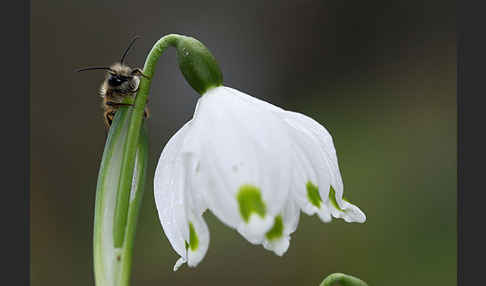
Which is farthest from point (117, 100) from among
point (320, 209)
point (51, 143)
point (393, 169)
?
point (51, 143)

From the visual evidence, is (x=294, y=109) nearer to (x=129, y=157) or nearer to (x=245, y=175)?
(x=129, y=157)

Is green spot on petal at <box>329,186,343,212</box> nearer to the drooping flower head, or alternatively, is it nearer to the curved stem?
the drooping flower head

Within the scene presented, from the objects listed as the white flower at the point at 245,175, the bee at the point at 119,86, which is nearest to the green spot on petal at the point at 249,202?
the white flower at the point at 245,175

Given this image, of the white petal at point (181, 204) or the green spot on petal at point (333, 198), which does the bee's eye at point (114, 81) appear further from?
the green spot on petal at point (333, 198)

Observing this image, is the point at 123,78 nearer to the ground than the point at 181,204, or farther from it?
farther from it

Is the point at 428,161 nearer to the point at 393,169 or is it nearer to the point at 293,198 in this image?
the point at 393,169

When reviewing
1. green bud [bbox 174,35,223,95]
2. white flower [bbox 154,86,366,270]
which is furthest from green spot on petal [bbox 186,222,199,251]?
green bud [bbox 174,35,223,95]

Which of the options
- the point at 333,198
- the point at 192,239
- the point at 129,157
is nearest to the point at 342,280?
the point at 333,198
